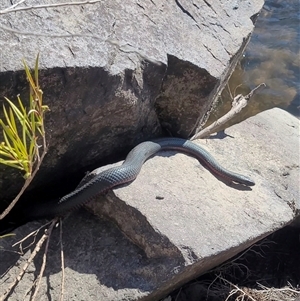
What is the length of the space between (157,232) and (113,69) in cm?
101

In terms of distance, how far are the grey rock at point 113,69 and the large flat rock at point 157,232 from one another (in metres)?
0.32

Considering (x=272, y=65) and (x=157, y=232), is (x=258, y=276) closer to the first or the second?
(x=157, y=232)

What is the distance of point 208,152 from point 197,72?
669 mm

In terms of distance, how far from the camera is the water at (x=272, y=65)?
704cm

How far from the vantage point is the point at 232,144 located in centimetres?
475

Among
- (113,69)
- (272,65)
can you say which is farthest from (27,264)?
(272,65)

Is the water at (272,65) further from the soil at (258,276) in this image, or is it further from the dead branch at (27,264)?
the dead branch at (27,264)

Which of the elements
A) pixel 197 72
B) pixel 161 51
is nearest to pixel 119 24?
pixel 161 51

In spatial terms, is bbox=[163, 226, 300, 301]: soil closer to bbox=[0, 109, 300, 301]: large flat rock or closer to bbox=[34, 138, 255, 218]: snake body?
bbox=[0, 109, 300, 301]: large flat rock

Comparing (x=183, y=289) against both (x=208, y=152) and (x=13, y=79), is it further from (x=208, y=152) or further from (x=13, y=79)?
(x=13, y=79)

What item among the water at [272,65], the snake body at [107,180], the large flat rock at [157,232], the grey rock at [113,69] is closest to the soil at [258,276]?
the large flat rock at [157,232]

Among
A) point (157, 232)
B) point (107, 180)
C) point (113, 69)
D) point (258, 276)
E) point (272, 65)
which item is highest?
point (113, 69)

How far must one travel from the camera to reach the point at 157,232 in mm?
3455

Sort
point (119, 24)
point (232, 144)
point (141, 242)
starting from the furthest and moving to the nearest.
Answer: point (232, 144) < point (119, 24) < point (141, 242)
